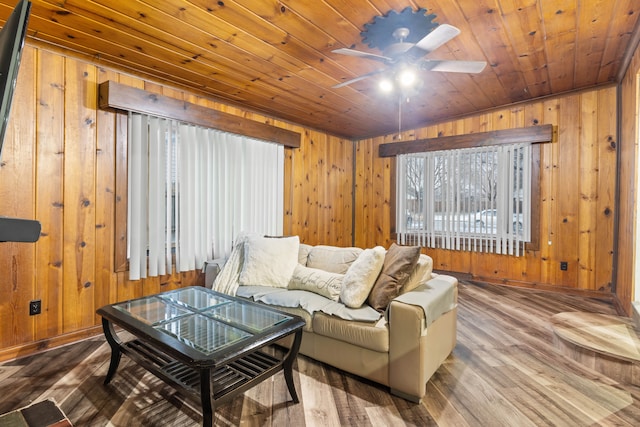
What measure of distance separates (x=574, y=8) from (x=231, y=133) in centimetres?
323

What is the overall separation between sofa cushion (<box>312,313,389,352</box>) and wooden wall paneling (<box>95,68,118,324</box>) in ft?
6.39

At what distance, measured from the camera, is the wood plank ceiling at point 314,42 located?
216cm

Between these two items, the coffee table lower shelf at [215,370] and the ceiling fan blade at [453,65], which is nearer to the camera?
the coffee table lower shelf at [215,370]

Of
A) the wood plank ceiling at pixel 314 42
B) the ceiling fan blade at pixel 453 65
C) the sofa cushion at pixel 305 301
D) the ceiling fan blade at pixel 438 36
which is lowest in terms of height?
the sofa cushion at pixel 305 301

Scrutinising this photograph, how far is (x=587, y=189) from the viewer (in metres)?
3.92

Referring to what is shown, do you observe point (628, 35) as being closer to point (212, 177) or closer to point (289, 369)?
point (289, 369)

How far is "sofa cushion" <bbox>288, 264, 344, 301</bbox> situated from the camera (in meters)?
2.53

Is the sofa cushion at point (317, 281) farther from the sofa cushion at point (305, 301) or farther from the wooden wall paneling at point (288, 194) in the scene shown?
the wooden wall paneling at point (288, 194)

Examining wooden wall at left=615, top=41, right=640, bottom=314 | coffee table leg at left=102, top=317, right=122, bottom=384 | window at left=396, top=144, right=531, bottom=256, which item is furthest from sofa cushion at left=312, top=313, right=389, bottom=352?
window at left=396, top=144, right=531, bottom=256

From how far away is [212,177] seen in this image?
3.60 m

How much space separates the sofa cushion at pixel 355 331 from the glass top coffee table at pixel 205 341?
36cm

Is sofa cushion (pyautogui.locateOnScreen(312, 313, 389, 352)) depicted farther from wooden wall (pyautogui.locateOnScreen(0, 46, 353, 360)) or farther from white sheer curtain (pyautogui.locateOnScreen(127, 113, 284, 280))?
wooden wall (pyautogui.locateOnScreen(0, 46, 353, 360))

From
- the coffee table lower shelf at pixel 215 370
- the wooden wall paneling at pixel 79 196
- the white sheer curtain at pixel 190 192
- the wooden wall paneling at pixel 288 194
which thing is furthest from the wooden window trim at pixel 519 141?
the wooden wall paneling at pixel 79 196

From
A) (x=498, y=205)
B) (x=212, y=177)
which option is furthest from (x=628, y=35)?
(x=212, y=177)
